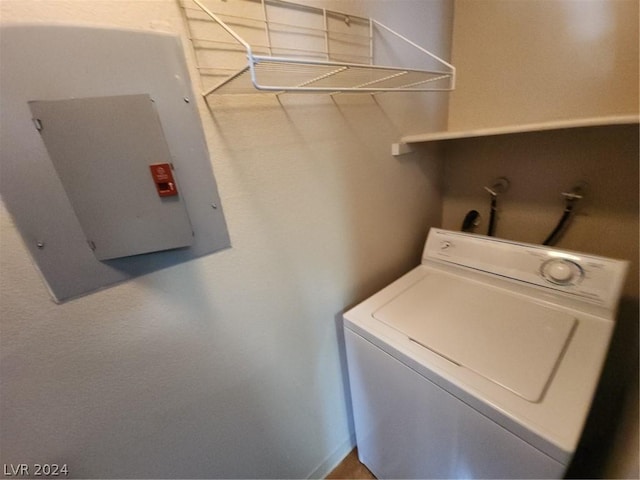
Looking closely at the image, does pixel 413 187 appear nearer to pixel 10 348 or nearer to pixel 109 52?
pixel 109 52

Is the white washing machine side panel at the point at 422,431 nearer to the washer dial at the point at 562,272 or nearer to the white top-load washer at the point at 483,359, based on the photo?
the white top-load washer at the point at 483,359

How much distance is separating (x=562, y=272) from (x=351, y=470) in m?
1.38

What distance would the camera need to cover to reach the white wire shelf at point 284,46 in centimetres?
61

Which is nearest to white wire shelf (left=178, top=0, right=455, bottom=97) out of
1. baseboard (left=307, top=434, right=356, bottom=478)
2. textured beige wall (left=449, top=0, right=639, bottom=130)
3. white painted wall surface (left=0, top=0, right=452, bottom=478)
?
white painted wall surface (left=0, top=0, right=452, bottom=478)

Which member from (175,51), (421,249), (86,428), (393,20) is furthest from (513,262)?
(86,428)

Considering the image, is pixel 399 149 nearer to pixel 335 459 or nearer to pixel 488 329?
pixel 488 329

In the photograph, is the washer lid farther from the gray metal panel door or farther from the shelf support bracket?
the gray metal panel door

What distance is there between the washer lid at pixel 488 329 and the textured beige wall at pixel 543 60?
0.80 m

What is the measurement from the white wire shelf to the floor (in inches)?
68.6

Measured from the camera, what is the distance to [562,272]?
924 millimetres

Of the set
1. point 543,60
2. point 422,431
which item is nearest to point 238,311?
point 422,431

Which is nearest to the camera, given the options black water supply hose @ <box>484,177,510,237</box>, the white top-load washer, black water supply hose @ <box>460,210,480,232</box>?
the white top-load washer

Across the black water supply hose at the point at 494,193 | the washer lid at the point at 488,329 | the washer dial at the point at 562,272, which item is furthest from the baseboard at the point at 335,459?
the black water supply hose at the point at 494,193

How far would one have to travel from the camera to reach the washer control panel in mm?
861
